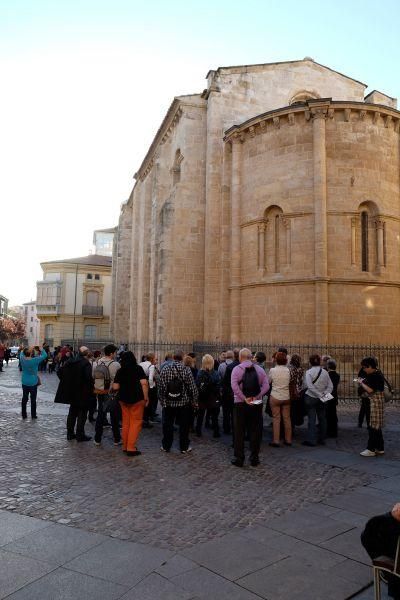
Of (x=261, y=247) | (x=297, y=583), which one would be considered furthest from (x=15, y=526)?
(x=261, y=247)

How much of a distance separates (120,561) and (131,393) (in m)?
3.61

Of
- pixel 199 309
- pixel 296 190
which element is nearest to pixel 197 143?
pixel 296 190

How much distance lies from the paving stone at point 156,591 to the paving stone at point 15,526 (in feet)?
4.91

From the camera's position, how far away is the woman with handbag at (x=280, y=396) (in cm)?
807

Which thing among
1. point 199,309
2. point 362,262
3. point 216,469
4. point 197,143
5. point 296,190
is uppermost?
point 197,143

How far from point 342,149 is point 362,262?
4211 mm

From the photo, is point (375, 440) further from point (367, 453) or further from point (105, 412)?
point (105, 412)

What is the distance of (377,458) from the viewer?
7.38 m

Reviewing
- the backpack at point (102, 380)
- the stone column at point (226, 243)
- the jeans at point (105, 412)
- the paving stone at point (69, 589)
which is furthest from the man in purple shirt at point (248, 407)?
the stone column at point (226, 243)

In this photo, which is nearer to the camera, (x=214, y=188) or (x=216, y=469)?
(x=216, y=469)

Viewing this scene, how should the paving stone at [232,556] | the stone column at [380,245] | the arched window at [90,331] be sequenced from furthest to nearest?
1. the arched window at [90,331]
2. the stone column at [380,245]
3. the paving stone at [232,556]

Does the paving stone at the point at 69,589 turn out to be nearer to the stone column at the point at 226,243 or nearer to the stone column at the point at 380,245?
the stone column at the point at 226,243

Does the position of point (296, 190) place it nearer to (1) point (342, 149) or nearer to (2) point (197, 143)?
(1) point (342, 149)

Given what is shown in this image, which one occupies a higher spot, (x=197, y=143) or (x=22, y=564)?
(x=197, y=143)
